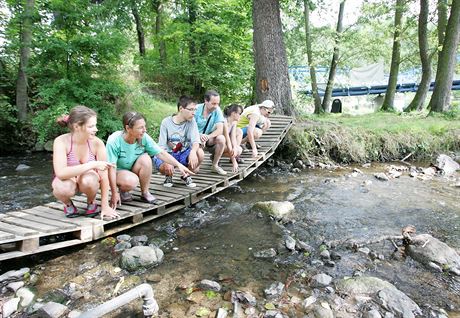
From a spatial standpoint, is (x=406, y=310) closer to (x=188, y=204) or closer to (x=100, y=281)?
(x=100, y=281)

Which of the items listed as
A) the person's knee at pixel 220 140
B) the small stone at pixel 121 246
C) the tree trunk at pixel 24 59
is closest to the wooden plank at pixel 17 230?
the small stone at pixel 121 246

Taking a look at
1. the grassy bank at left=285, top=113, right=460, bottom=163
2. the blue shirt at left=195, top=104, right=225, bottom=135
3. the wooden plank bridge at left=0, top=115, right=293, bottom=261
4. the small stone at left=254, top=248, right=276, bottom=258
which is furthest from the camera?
the grassy bank at left=285, top=113, right=460, bottom=163

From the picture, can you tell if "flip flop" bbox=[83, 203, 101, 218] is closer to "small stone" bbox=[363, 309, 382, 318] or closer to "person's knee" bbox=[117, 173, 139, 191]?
"person's knee" bbox=[117, 173, 139, 191]

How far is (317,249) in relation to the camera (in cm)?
408

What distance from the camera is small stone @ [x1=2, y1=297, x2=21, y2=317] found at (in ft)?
9.34

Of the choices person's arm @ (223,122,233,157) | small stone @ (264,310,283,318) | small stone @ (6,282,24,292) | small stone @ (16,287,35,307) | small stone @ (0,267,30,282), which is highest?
person's arm @ (223,122,233,157)

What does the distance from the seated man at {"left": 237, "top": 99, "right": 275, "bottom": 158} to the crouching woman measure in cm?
357

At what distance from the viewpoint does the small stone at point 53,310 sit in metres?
2.80

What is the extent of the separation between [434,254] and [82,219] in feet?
13.3

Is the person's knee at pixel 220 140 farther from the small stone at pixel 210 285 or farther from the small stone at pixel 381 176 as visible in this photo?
the small stone at pixel 381 176

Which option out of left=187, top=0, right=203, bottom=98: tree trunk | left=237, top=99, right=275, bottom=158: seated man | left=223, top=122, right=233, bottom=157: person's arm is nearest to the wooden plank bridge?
left=223, top=122, right=233, bottom=157: person's arm

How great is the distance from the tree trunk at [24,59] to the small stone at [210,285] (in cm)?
845

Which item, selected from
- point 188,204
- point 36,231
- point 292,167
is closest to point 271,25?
point 292,167

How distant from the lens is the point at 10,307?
114 inches
